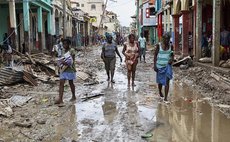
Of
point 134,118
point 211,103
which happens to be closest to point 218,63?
point 211,103

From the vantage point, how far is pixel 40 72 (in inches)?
547

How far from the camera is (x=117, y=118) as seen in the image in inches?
293

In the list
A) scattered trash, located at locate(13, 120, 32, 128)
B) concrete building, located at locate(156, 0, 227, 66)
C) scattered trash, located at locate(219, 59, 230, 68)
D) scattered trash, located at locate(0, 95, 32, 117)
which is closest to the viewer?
scattered trash, located at locate(13, 120, 32, 128)

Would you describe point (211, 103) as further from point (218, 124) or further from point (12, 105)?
point (12, 105)

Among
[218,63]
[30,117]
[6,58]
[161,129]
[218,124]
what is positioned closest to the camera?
[161,129]

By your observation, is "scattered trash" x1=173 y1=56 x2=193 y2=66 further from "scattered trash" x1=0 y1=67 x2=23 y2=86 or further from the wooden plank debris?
"scattered trash" x1=0 y1=67 x2=23 y2=86

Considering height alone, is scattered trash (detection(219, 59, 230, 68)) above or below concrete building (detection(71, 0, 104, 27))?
below

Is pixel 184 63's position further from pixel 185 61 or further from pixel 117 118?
pixel 117 118

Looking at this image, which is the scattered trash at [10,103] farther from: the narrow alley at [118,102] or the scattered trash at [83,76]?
the scattered trash at [83,76]

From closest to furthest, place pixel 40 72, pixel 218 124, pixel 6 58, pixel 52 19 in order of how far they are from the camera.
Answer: pixel 218 124 < pixel 40 72 < pixel 6 58 < pixel 52 19

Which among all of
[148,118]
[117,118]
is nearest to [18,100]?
[117,118]

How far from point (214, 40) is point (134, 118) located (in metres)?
8.81

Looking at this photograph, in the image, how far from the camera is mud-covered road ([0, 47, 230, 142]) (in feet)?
20.1

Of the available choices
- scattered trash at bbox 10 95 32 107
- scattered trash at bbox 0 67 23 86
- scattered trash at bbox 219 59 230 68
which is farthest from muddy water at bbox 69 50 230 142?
scattered trash at bbox 219 59 230 68
